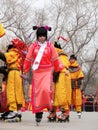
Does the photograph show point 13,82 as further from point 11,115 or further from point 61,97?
point 61,97

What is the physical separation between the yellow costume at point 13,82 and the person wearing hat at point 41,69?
2.54 feet

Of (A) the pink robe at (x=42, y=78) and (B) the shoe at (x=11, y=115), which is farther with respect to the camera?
(B) the shoe at (x=11, y=115)

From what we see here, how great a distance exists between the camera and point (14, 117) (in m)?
10.5

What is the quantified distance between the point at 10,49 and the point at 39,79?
157 cm

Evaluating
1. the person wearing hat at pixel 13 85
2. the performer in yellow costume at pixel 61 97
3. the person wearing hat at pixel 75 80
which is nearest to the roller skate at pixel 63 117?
the performer in yellow costume at pixel 61 97

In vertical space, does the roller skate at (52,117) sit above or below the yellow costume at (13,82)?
below

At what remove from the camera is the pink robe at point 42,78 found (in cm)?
946

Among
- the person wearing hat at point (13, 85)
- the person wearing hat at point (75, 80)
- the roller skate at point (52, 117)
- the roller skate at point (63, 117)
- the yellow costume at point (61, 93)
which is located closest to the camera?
the person wearing hat at point (13, 85)

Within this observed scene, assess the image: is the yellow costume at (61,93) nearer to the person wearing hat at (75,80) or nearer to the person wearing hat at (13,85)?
the person wearing hat at (13,85)

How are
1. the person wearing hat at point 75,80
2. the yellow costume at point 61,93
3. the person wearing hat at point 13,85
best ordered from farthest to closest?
the person wearing hat at point 75,80, the yellow costume at point 61,93, the person wearing hat at point 13,85

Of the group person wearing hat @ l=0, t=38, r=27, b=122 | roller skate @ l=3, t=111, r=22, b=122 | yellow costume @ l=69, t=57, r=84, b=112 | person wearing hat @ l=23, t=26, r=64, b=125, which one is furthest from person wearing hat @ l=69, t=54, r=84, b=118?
person wearing hat @ l=23, t=26, r=64, b=125

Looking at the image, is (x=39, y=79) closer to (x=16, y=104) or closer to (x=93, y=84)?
(x=16, y=104)

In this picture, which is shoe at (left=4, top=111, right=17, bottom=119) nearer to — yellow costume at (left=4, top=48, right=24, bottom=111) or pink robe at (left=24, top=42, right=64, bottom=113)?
yellow costume at (left=4, top=48, right=24, bottom=111)

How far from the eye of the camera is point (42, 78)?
31.2 ft
